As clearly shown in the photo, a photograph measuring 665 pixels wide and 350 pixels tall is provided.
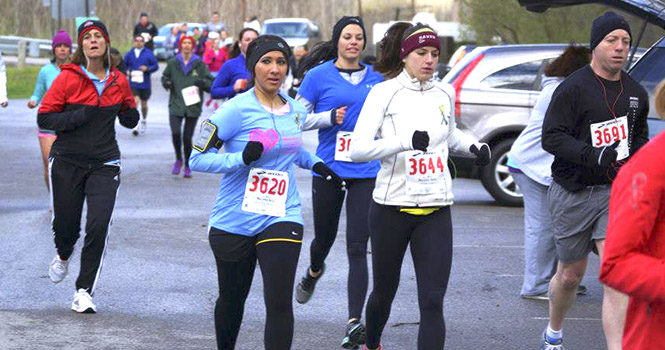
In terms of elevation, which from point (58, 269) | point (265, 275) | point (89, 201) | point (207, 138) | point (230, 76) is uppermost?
point (207, 138)

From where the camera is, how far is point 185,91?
53.4ft

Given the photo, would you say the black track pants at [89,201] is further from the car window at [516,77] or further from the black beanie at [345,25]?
the car window at [516,77]

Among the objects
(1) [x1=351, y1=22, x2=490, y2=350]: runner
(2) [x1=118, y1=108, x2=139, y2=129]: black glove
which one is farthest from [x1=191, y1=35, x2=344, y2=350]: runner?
(2) [x1=118, y1=108, x2=139, y2=129]: black glove

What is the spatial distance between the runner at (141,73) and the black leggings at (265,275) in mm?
17207

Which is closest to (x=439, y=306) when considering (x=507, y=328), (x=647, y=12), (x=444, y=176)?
(x=444, y=176)

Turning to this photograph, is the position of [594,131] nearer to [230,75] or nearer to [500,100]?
[230,75]

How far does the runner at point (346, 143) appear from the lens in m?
7.47

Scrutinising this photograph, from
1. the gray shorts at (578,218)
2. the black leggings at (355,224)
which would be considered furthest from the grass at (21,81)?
the gray shorts at (578,218)

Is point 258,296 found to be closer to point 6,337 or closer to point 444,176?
point 6,337

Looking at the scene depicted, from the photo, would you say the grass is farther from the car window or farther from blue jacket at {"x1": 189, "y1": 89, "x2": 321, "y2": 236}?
blue jacket at {"x1": 189, "y1": 89, "x2": 321, "y2": 236}

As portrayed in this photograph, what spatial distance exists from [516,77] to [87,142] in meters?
7.00

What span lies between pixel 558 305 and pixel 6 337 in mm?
3062

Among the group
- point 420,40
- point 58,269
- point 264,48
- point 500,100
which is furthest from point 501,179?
point 264,48

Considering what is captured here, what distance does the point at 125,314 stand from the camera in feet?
26.6
